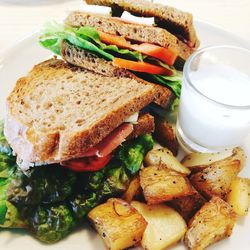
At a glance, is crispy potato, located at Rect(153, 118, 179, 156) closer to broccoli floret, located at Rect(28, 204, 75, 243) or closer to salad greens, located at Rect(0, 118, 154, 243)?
salad greens, located at Rect(0, 118, 154, 243)

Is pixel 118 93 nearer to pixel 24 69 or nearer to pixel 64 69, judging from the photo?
pixel 64 69

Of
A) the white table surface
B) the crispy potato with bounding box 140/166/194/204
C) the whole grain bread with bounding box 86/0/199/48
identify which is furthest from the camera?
the white table surface

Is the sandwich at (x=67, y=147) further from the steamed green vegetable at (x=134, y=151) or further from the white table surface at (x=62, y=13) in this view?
the white table surface at (x=62, y=13)

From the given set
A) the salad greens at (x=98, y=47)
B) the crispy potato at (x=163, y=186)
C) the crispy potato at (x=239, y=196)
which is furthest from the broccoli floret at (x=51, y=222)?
the salad greens at (x=98, y=47)

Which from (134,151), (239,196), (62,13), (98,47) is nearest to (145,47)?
(98,47)

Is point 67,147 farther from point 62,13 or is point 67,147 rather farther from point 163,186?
point 62,13

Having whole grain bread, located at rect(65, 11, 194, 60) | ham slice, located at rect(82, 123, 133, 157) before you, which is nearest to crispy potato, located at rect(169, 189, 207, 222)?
ham slice, located at rect(82, 123, 133, 157)
